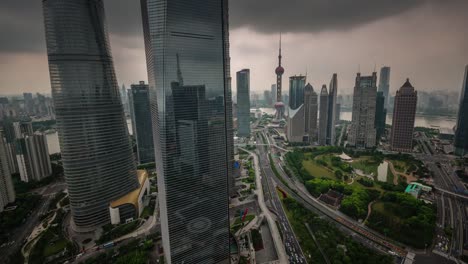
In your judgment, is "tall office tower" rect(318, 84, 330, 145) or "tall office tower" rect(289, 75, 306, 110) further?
"tall office tower" rect(289, 75, 306, 110)

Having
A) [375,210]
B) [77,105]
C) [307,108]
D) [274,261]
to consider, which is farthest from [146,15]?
[307,108]

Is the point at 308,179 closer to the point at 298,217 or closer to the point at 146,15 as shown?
the point at 298,217

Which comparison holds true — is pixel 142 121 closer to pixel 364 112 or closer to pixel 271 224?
pixel 271 224

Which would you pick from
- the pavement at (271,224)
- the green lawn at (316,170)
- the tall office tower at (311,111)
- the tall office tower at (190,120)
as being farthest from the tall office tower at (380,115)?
the tall office tower at (190,120)

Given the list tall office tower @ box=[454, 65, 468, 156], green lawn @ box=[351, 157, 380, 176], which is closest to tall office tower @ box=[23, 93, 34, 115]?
green lawn @ box=[351, 157, 380, 176]

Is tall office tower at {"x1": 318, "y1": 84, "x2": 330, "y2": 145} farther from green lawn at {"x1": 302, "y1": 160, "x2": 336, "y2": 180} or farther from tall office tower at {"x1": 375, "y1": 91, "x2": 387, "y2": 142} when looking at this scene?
green lawn at {"x1": 302, "y1": 160, "x2": 336, "y2": 180}

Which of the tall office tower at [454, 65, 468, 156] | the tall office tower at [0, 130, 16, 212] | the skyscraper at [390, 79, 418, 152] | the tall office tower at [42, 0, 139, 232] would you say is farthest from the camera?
the skyscraper at [390, 79, 418, 152]
